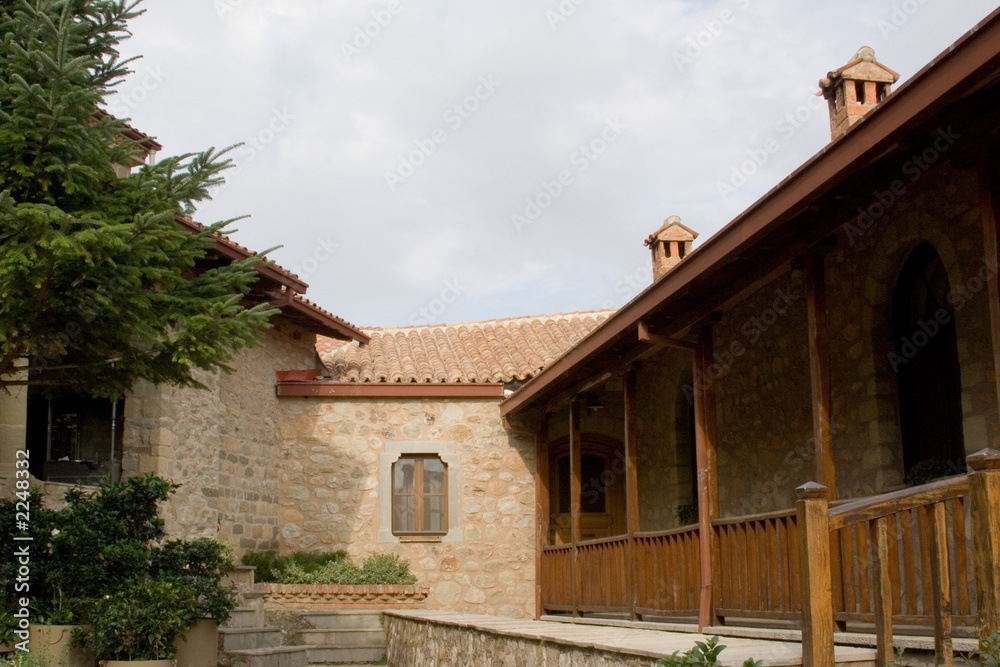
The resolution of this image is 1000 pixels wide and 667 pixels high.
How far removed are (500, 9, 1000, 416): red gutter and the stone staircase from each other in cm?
447

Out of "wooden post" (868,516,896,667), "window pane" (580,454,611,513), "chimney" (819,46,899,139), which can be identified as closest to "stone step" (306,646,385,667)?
"window pane" (580,454,611,513)

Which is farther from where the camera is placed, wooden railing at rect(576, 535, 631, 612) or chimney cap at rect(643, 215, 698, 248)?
chimney cap at rect(643, 215, 698, 248)

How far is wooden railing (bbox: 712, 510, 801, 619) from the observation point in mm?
6535

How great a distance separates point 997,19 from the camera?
4.41 m

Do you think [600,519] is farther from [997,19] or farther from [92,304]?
[997,19]

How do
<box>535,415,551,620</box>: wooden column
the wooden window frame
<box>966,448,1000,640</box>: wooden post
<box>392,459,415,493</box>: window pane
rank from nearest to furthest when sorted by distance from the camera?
1. <box>966,448,1000,640</box>: wooden post
2. <box>535,415,551,620</box>: wooden column
3. the wooden window frame
4. <box>392,459,415,493</box>: window pane

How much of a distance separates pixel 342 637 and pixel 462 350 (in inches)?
208

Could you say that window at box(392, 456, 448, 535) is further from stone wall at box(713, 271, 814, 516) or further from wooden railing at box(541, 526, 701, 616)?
stone wall at box(713, 271, 814, 516)

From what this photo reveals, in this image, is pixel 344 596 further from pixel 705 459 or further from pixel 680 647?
pixel 680 647

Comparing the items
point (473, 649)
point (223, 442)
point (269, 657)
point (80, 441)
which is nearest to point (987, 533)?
point (473, 649)

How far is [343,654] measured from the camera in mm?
11188

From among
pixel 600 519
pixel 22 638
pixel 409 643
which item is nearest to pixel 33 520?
pixel 22 638

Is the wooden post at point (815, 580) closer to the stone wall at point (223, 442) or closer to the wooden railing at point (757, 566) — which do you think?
the wooden railing at point (757, 566)

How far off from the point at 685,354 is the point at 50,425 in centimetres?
676
